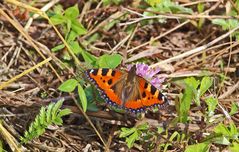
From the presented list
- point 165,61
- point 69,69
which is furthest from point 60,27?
point 165,61

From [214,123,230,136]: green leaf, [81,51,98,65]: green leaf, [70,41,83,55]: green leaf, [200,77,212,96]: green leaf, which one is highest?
[70,41,83,55]: green leaf

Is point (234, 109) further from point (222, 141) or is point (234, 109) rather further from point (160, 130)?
point (160, 130)

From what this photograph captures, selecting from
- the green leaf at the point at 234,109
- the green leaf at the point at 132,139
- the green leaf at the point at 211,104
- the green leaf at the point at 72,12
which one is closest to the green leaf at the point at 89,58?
the green leaf at the point at 72,12

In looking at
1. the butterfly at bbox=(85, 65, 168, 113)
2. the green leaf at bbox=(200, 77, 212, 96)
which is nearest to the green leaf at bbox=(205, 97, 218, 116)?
the green leaf at bbox=(200, 77, 212, 96)

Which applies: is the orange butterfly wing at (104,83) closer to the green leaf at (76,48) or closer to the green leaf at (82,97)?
the green leaf at (82,97)

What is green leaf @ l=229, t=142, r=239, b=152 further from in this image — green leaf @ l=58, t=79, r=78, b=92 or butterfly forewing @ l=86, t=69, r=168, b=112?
green leaf @ l=58, t=79, r=78, b=92

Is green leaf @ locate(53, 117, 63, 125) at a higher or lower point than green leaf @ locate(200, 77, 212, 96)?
higher

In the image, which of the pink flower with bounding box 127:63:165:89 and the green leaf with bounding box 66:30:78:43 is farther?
the green leaf with bounding box 66:30:78:43

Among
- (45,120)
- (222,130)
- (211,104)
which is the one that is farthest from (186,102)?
(45,120)
